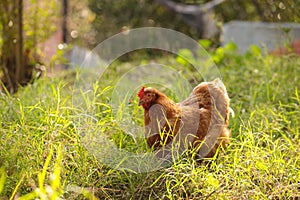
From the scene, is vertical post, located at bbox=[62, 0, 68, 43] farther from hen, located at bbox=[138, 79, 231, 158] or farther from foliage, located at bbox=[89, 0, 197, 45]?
hen, located at bbox=[138, 79, 231, 158]

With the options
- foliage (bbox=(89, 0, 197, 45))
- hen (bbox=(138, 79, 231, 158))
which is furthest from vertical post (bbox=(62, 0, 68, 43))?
hen (bbox=(138, 79, 231, 158))

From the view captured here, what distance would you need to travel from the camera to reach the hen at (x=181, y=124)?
9.57 ft

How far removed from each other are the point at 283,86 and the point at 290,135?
1.08 meters

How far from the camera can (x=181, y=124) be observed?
2959 millimetres

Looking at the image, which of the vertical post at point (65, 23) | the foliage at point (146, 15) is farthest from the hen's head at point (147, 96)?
the foliage at point (146, 15)

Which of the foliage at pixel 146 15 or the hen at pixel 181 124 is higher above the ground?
the hen at pixel 181 124

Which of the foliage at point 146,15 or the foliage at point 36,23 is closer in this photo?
the foliage at point 36,23

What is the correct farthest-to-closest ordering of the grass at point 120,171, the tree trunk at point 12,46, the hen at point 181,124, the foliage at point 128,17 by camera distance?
the foliage at point 128,17 → the tree trunk at point 12,46 → the hen at point 181,124 → the grass at point 120,171

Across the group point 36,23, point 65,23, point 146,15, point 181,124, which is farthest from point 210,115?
point 146,15

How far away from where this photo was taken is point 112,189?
8.65ft

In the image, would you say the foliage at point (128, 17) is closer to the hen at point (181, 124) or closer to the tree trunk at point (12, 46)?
the tree trunk at point (12, 46)

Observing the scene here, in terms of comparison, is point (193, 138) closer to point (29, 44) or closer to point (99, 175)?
point (99, 175)

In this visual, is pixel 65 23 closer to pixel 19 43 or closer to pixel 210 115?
pixel 19 43

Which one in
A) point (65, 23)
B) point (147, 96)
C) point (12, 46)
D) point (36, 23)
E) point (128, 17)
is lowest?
point (128, 17)
